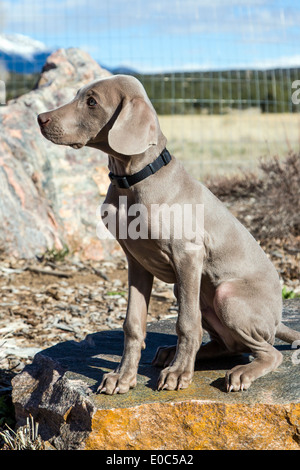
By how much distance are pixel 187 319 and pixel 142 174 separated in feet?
2.66

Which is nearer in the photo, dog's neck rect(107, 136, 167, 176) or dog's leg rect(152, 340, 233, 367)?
dog's neck rect(107, 136, 167, 176)

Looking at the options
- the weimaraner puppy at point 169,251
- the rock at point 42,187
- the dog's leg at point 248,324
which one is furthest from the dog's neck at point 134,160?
the rock at point 42,187

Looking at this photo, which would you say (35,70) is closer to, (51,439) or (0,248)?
(0,248)

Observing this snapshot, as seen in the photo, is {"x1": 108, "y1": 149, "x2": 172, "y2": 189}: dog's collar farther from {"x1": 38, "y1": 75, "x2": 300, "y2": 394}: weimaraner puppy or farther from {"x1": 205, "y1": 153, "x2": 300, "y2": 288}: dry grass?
{"x1": 205, "y1": 153, "x2": 300, "y2": 288}: dry grass

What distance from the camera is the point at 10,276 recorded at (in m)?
6.26

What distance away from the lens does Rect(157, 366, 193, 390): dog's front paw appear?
10.0 ft

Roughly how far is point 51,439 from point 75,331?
2004 millimetres

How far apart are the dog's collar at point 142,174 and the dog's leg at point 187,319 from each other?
49 centimetres

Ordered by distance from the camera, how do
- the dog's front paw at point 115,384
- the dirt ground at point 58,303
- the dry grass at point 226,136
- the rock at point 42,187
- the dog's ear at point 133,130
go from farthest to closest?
the dry grass at point 226,136 < the rock at point 42,187 < the dirt ground at point 58,303 < the dog's front paw at point 115,384 < the dog's ear at point 133,130

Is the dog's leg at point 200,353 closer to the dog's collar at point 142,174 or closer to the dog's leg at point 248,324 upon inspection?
the dog's leg at point 248,324

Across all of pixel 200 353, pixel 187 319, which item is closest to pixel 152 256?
pixel 187 319

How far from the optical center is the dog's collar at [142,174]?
10.2 ft

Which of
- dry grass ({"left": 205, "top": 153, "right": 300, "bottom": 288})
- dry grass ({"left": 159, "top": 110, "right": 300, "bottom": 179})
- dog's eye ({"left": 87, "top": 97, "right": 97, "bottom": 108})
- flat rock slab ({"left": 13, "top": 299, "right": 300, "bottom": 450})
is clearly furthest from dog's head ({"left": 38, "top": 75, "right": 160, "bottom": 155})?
dry grass ({"left": 159, "top": 110, "right": 300, "bottom": 179})

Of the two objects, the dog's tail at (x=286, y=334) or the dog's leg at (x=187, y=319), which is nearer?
the dog's leg at (x=187, y=319)
